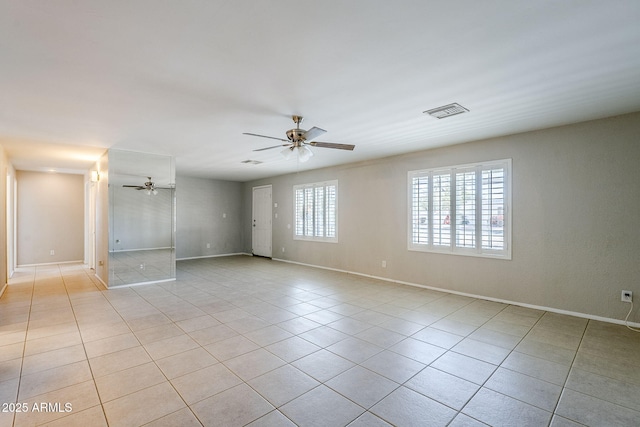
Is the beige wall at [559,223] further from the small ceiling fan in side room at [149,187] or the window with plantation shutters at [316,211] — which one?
the small ceiling fan in side room at [149,187]

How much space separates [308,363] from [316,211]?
5152 millimetres

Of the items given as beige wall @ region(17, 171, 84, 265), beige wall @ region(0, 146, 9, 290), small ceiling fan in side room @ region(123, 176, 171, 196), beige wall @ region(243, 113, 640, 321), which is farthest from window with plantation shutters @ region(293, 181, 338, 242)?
beige wall @ region(17, 171, 84, 265)

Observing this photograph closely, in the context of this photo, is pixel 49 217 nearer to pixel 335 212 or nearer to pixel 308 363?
pixel 335 212

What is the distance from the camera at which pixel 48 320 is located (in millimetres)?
3822

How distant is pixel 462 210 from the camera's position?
4941 millimetres

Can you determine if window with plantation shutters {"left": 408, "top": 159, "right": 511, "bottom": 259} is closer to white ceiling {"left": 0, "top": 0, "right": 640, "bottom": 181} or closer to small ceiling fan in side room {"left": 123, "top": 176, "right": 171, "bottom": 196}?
white ceiling {"left": 0, "top": 0, "right": 640, "bottom": 181}

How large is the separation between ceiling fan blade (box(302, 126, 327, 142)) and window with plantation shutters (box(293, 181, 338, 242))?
3590 millimetres

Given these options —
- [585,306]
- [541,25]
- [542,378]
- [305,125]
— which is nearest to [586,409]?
[542,378]

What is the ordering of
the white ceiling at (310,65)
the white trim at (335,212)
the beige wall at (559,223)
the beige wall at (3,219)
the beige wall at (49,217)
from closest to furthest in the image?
the white ceiling at (310,65), the beige wall at (559,223), the beige wall at (3,219), the white trim at (335,212), the beige wall at (49,217)

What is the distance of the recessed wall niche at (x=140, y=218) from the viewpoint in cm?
548

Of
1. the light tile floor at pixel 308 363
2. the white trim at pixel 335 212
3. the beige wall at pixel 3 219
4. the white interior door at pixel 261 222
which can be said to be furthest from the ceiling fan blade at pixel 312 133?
the white interior door at pixel 261 222

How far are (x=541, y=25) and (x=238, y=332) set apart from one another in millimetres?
3828

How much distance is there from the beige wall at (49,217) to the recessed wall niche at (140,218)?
12.4ft

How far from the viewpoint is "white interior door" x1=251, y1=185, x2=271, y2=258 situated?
9.22 meters
